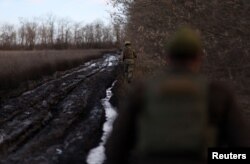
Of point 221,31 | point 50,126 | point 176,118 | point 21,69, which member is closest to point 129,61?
point 50,126

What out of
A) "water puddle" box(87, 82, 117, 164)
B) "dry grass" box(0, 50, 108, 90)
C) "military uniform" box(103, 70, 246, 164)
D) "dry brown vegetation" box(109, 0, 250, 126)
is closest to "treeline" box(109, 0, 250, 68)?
"dry brown vegetation" box(109, 0, 250, 126)

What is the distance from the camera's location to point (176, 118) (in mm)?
2828

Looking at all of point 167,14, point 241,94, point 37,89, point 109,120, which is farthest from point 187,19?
point 37,89

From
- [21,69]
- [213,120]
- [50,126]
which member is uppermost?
[213,120]

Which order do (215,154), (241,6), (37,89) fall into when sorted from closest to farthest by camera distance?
(215,154) → (241,6) → (37,89)

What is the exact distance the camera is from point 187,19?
1205cm

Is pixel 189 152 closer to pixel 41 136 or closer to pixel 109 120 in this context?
pixel 41 136

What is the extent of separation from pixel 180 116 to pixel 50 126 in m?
9.41

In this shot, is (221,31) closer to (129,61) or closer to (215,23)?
(215,23)

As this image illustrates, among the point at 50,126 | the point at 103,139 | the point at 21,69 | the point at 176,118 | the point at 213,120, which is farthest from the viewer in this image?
the point at 21,69

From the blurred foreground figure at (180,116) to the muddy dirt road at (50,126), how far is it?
5680 millimetres

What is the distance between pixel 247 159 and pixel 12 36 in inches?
4199

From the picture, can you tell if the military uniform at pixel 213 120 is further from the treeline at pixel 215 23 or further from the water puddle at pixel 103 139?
the treeline at pixel 215 23

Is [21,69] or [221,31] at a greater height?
[221,31]
